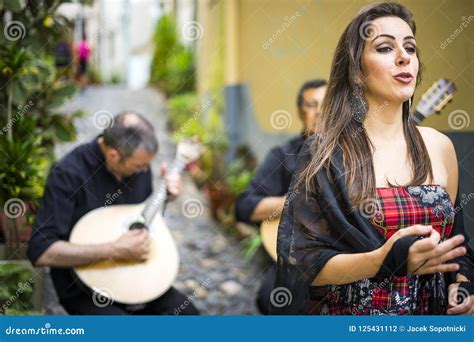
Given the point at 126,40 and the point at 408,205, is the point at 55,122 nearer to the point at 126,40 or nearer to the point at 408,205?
the point at 126,40

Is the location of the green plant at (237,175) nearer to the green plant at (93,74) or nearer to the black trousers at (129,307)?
the green plant at (93,74)

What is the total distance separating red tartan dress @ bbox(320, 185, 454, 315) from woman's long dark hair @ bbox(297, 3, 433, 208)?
0.19ft

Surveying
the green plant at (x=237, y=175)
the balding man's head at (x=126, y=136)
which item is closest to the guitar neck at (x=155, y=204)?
the balding man's head at (x=126, y=136)

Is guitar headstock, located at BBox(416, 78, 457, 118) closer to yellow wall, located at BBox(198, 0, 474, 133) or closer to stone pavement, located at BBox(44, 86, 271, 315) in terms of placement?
yellow wall, located at BBox(198, 0, 474, 133)

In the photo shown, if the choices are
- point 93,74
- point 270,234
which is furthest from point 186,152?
point 93,74

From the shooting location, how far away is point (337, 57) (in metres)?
2.67

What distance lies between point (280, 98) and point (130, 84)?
0.93m

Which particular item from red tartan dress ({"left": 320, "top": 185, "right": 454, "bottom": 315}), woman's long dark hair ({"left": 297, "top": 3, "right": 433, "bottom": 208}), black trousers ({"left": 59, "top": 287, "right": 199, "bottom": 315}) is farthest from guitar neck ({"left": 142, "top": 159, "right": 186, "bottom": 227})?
red tartan dress ({"left": 320, "top": 185, "right": 454, "bottom": 315})

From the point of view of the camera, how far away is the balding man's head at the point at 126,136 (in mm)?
3156

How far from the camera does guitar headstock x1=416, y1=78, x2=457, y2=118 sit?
270cm

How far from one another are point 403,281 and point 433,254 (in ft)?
0.46

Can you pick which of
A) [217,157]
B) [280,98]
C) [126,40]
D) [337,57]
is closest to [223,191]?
[217,157]

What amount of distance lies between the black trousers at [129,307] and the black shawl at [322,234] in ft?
2.30

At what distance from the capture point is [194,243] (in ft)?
16.2
